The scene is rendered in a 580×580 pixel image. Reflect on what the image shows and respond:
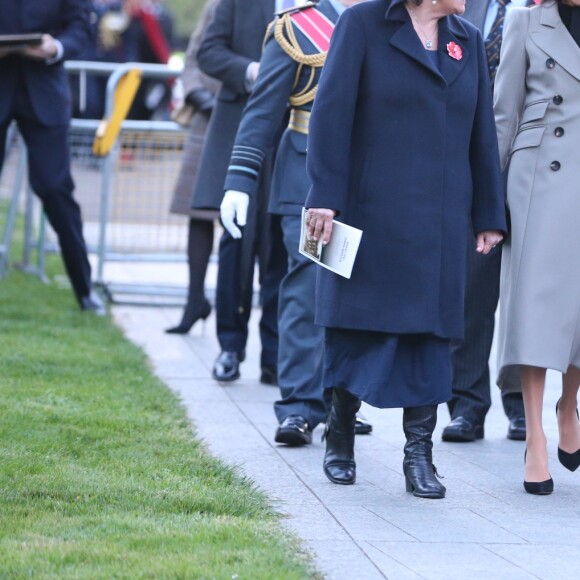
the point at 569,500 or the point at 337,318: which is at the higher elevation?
the point at 337,318

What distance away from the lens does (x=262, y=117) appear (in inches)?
219

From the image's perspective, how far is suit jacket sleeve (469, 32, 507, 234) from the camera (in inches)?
190

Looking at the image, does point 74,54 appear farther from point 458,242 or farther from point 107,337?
point 458,242

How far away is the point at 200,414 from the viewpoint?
606cm

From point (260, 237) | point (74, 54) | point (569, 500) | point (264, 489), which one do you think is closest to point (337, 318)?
point (264, 489)

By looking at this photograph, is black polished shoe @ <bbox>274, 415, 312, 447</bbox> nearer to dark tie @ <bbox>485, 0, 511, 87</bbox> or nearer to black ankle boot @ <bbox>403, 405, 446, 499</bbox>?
black ankle boot @ <bbox>403, 405, 446, 499</bbox>

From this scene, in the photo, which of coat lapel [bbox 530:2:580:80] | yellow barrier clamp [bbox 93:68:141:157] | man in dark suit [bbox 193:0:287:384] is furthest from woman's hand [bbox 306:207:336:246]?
yellow barrier clamp [bbox 93:68:141:157]

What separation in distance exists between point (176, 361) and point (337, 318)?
275 cm

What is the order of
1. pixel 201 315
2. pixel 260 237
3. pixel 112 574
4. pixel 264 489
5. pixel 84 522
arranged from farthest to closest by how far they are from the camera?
pixel 201 315, pixel 260 237, pixel 264 489, pixel 84 522, pixel 112 574

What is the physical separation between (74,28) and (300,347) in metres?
3.32

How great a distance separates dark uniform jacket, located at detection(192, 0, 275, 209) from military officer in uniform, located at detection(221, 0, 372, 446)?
4.11 feet

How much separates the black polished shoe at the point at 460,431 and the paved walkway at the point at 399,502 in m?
0.04

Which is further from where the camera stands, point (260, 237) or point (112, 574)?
point (260, 237)

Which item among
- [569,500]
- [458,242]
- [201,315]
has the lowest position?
[201,315]
